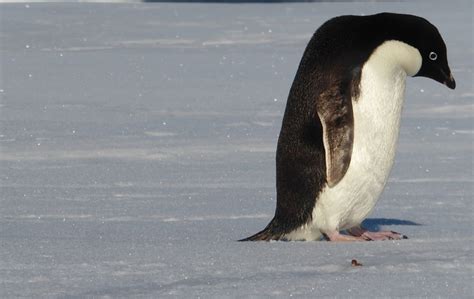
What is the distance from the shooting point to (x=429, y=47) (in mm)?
4457

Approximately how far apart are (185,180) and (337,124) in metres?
1.67

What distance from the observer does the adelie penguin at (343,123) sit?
4258mm

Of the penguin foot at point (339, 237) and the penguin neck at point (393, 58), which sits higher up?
the penguin neck at point (393, 58)

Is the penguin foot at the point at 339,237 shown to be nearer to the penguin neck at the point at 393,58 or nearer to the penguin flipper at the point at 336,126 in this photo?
the penguin flipper at the point at 336,126

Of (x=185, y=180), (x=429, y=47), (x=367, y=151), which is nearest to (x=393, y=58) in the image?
(x=429, y=47)

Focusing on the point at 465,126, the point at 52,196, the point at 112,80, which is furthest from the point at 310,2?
the point at 52,196

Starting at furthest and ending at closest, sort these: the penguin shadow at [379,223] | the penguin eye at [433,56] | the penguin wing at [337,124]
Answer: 1. the penguin shadow at [379,223]
2. the penguin eye at [433,56]
3. the penguin wing at [337,124]

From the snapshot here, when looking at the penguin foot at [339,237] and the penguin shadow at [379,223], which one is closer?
the penguin foot at [339,237]

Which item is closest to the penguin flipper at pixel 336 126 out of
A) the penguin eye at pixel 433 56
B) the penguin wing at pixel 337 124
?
the penguin wing at pixel 337 124

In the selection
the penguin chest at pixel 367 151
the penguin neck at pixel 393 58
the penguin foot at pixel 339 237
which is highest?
the penguin neck at pixel 393 58

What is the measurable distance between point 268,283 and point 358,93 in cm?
109

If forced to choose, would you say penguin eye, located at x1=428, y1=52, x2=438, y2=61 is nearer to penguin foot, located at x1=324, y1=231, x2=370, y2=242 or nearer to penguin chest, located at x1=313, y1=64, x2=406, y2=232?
penguin chest, located at x1=313, y1=64, x2=406, y2=232

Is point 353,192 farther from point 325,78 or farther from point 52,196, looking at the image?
point 52,196

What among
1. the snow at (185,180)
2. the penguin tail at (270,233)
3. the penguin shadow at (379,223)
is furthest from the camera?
the penguin shadow at (379,223)
